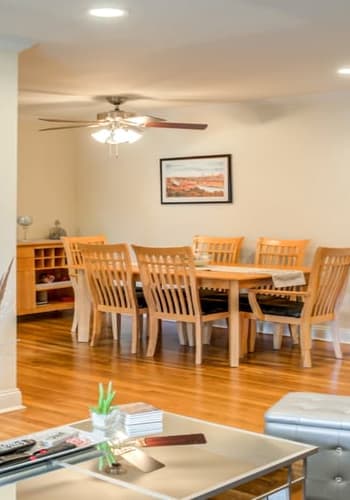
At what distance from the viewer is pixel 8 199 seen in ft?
15.6

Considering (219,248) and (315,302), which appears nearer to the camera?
(315,302)

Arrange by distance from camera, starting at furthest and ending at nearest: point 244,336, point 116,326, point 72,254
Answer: point 72,254 → point 116,326 → point 244,336

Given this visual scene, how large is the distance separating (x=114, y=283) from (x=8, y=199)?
2.11 metres

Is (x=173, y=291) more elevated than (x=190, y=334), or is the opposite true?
(x=173, y=291)

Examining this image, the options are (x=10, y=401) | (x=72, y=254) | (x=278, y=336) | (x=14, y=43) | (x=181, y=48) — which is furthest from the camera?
(x=72, y=254)

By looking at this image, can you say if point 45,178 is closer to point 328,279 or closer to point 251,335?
point 251,335

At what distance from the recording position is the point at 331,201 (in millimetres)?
7141

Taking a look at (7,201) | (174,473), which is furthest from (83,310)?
(174,473)

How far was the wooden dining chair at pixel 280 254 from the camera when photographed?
7.01 m

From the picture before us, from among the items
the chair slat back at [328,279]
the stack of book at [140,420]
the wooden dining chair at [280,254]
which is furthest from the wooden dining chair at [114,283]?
the stack of book at [140,420]

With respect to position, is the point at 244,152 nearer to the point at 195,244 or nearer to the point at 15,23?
the point at 195,244

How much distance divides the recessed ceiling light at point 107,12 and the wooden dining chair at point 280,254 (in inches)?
136

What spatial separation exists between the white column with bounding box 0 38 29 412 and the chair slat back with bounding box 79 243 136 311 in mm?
1807

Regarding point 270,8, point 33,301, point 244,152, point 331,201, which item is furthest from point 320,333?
point 270,8
